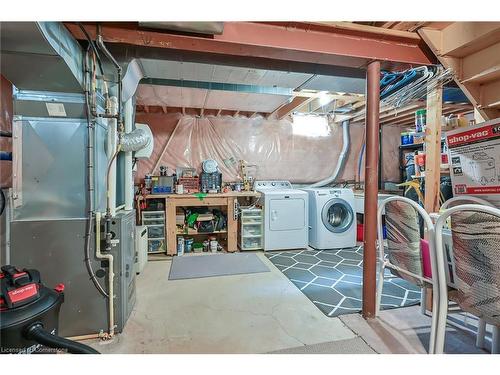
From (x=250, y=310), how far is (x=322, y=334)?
628mm

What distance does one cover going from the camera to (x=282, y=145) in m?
4.76

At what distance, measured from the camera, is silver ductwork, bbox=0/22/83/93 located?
4.11 feet

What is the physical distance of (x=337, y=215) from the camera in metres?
4.18

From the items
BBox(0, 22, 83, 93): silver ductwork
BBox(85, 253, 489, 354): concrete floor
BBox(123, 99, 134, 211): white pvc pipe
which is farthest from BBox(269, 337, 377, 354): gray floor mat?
BBox(0, 22, 83, 93): silver ductwork

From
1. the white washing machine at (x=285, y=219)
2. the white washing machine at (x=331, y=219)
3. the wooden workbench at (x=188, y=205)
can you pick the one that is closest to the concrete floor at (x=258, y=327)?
the wooden workbench at (x=188, y=205)

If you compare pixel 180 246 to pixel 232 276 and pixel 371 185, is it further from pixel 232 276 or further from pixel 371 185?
pixel 371 185

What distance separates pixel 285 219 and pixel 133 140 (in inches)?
98.7

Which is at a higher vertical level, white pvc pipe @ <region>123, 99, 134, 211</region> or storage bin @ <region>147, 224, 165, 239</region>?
white pvc pipe @ <region>123, 99, 134, 211</region>

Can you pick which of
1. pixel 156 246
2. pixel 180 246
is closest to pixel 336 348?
pixel 180 246

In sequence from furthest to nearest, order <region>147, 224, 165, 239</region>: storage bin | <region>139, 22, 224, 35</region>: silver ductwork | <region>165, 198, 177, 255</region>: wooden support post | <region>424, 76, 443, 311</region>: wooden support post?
<region>147, 224, 165, 239</region>: storage bin → <region>165, 198, 177, 255</region>: wooden support post → <region>424, 76, 443, 311</region>: wooden support post → <region>139, 22, 224, 35</region>: silver ductwork

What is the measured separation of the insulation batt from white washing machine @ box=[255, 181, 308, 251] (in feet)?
2.94

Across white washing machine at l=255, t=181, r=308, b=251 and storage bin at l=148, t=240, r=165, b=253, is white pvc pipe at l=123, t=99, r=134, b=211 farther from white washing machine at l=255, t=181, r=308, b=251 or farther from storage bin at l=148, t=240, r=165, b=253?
white washing machine at l=255, t=181, r=308, b=251

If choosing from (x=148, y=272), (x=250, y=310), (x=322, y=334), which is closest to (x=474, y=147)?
(x=322, y=334)

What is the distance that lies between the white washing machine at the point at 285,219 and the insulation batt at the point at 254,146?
2.94 ft
